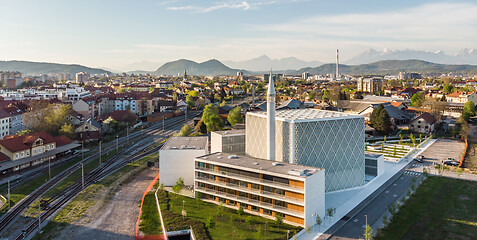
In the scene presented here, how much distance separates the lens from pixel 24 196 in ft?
139

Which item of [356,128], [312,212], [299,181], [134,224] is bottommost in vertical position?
[134,224]

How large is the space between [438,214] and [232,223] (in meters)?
20.6

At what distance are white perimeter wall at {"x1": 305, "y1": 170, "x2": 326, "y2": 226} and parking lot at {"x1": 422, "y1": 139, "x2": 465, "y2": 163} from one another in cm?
3142

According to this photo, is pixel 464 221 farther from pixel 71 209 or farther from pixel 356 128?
pixel 71 209

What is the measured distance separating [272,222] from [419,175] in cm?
2648

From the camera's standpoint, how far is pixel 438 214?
1375 inches

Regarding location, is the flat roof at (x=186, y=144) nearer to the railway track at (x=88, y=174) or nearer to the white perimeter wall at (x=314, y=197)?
the railway track at (x=88, y=174)

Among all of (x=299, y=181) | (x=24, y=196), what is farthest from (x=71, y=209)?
(x=299, y=181)

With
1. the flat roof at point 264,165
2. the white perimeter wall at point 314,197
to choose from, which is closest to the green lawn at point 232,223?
the white perimeter wall at point 314,197

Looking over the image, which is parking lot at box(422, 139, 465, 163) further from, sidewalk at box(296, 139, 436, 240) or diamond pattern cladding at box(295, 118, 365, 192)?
diamond pattern cladding at box(295, 118, 365, 192)

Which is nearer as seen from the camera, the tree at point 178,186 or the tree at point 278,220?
the tree at point 278,220

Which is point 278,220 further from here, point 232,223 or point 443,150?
point 443,150

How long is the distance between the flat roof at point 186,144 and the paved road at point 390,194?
20910mm

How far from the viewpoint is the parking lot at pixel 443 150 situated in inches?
2247
